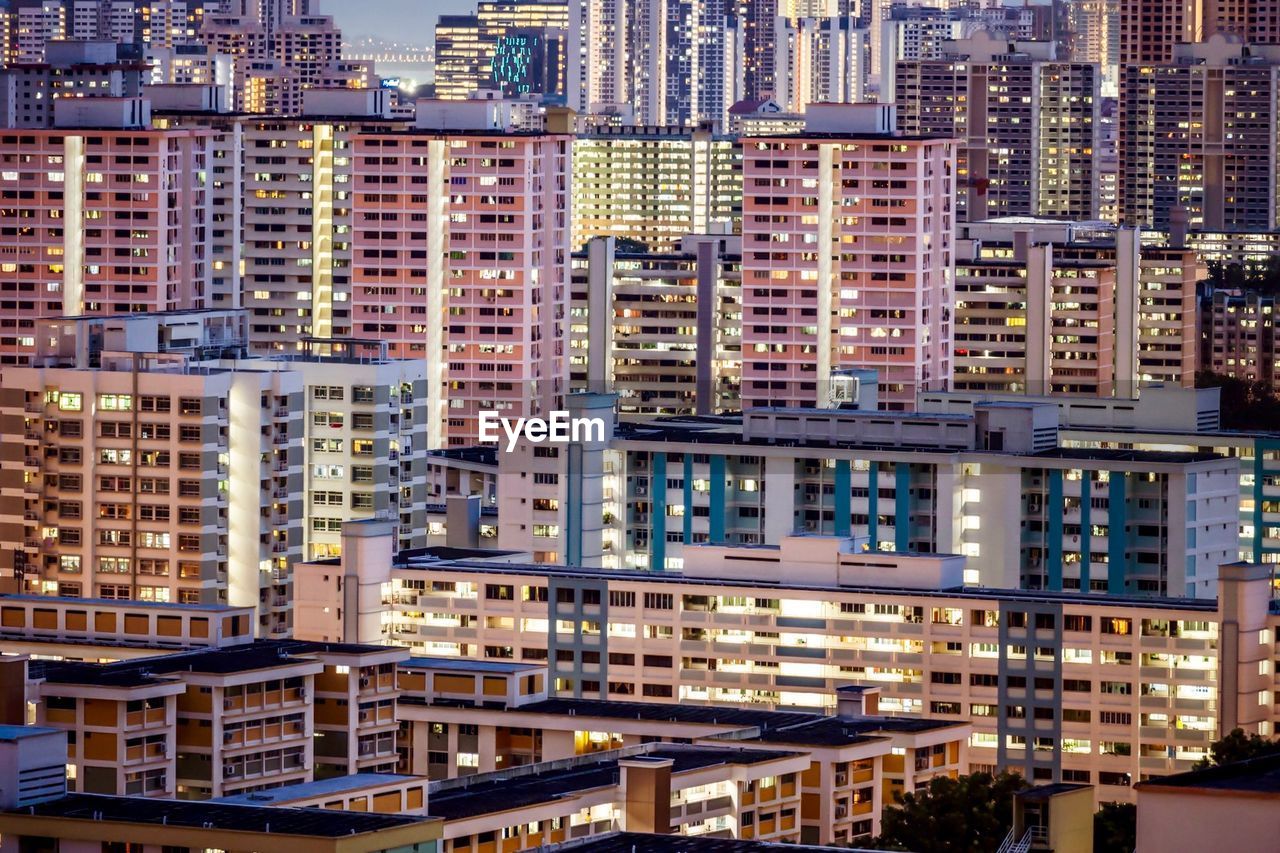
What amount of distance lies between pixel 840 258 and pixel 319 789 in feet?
286

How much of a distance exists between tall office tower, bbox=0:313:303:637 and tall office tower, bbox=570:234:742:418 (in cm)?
6109

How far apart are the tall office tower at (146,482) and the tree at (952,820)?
3886cm

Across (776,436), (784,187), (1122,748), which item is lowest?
(1122,748)

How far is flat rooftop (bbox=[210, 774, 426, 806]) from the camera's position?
70062 millimetres

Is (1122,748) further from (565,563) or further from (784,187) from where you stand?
(784,187)

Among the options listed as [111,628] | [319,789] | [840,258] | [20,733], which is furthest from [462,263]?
[20,733]

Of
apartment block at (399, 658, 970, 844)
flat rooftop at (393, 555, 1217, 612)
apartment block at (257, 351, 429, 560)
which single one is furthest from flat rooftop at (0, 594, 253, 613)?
apartment block at (257, 351, 429, 560)

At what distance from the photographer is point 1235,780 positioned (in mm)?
46156

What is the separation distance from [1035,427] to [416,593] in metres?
26.7

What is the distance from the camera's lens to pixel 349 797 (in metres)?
72.4

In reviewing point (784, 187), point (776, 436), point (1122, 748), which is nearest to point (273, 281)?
point (784, 187)

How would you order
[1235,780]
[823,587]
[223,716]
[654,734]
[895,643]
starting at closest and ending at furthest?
[1235,780], [223,716], [654,734], [895,643], [823,587]

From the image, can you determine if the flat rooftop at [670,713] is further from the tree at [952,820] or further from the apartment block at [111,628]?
the tree at [952,820]

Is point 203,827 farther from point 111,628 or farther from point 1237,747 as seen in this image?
point 1237,747
